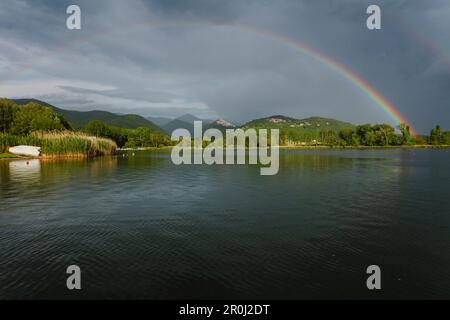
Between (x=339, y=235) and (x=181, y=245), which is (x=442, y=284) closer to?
(x=339, y=235)

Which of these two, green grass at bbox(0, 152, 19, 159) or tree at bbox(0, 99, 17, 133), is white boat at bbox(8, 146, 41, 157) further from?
tree at bbox(0, 99, 17, 133)

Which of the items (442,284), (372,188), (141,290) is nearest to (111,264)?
(141,290)

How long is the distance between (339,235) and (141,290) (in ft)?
44.3

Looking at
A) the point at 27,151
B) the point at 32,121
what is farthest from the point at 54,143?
the point at 32,121

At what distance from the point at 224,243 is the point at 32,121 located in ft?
454

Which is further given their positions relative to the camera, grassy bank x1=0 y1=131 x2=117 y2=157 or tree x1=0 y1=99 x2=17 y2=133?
tree x1=0 y1=99 x2=17 y2=133

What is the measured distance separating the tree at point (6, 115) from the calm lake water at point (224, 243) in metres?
130

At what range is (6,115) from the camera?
145 m

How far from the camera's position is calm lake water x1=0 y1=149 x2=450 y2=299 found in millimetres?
14281

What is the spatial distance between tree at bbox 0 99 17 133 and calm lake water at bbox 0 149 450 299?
130m

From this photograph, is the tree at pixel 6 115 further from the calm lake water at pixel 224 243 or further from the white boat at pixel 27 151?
the calm lake water at pixel 224 243

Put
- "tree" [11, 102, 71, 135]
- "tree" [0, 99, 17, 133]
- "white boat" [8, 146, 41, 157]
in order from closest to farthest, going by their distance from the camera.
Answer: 1. "white boat" [8, 146, 41, 157]
2. "tree" [11, 102, 71, 135]
3. "tree" [0, 99, 17, 133]

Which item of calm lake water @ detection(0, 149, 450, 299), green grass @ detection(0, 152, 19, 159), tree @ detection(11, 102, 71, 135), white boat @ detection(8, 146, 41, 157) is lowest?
calm lake water @ detection(0, 149, 450, 299)

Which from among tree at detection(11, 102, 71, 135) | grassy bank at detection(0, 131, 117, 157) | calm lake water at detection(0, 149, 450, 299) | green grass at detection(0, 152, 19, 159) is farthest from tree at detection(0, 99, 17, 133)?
calm lake water at detection(0, 149, 450, 299)
